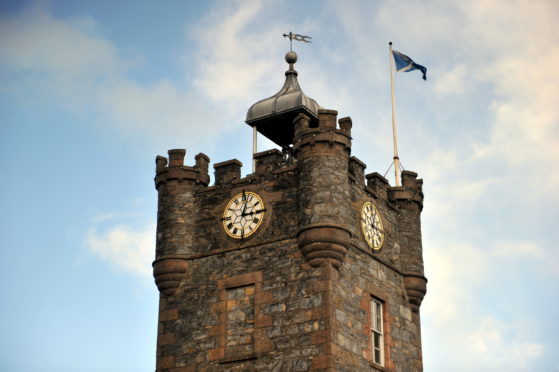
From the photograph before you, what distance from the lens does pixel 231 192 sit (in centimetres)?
3947

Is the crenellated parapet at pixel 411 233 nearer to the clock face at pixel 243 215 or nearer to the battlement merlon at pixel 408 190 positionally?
the battlement merlon at pixel 408 190

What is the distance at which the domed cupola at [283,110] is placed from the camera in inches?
1618

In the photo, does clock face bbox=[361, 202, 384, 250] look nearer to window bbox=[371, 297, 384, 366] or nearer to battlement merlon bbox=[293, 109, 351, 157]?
window bbox=[371, 297, 384, 366]

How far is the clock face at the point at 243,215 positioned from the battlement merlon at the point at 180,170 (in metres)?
1.82

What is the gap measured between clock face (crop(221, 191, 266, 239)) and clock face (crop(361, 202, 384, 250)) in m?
3.55

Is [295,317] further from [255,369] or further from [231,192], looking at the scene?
[231,192]

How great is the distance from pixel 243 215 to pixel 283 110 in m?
4.70

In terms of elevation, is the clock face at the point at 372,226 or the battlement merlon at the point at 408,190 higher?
the battlement merlon at the point at 408,190

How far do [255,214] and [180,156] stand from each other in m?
4.03

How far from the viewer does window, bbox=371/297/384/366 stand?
1478 inches

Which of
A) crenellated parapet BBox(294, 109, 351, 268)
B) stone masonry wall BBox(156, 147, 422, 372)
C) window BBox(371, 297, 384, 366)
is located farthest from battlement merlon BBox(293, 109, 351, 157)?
window BBox(371, 297, 384, 366)

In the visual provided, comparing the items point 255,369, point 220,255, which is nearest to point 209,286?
point 220,255

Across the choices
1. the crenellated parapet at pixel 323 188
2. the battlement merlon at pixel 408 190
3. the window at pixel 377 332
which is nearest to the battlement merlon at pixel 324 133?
the crenellated parapet at pixel 323 188

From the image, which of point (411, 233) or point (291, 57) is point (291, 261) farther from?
point (291, 57)
